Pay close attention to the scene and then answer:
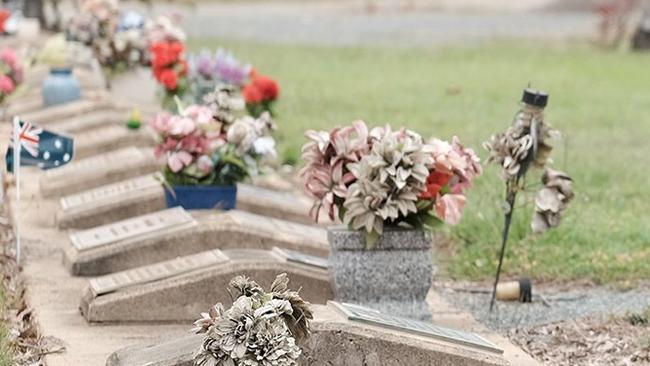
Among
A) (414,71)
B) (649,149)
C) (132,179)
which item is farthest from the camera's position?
(414,71)

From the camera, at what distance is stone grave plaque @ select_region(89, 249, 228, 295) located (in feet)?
26.1

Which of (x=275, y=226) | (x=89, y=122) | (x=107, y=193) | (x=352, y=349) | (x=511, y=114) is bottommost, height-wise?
(x=511, y=114)

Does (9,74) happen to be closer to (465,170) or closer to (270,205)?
(270,205)

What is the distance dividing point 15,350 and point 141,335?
2.47 ft

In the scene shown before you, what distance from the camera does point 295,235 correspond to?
30.2ft

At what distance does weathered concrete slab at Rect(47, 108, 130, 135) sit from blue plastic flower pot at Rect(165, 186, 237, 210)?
3880 millimetres

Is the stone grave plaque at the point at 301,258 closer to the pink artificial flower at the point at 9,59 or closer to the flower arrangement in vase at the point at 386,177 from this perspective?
the flower arrangement in vase at the point at 386,177

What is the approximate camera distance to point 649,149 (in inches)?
565

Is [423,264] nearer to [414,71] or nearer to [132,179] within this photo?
[132,179]

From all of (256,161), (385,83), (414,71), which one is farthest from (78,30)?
Result: (256,161)

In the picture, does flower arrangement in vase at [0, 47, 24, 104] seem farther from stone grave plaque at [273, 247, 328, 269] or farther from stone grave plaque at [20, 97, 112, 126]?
stone grave plaque at [273, 247, 328, 269]

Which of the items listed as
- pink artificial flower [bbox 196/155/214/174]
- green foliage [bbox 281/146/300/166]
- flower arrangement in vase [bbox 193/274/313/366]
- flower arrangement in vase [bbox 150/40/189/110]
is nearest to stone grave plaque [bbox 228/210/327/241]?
pink artificial flower [bbox 196/155/214/174]

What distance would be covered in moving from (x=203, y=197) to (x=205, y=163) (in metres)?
0.24

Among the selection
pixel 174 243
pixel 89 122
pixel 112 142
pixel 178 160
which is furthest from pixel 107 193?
pixel 89 122
